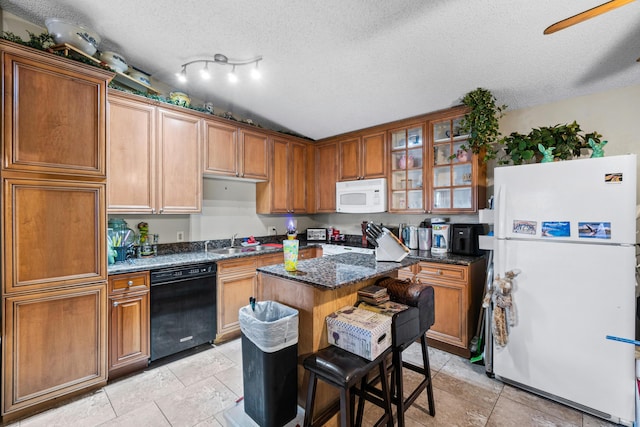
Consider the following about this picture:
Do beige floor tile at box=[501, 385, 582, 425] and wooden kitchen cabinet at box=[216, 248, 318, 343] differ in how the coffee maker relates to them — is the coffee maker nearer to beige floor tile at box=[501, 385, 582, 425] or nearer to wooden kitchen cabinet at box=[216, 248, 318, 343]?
beige floor tile at box=[501, 385, 582, 425]

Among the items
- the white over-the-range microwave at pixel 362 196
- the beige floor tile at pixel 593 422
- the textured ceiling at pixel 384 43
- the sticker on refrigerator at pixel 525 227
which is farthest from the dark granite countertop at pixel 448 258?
the textured ceiling at pixel 384 43

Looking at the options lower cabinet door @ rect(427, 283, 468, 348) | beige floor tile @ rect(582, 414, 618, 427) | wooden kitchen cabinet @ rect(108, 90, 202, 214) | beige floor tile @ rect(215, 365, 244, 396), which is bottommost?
beige floor tile @ rect(582, 414, 618, 427)

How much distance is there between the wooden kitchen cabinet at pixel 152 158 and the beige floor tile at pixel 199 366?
1.44 m

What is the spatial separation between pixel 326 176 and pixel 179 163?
2.07 metres

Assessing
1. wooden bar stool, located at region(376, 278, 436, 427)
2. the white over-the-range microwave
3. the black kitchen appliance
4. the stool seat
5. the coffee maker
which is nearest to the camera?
the stool seat

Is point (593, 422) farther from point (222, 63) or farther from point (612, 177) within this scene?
point (222, 63)

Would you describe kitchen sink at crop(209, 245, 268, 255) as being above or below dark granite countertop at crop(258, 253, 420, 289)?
below

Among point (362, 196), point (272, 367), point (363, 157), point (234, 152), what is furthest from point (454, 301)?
point (234, 152)

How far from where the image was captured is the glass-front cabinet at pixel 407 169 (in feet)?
11.3

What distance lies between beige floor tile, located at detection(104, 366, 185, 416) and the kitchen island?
1235mm

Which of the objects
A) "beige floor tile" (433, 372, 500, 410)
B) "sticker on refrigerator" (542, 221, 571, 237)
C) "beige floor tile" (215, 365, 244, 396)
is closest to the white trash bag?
"beige floor tile" (215, 365, 244, 396)

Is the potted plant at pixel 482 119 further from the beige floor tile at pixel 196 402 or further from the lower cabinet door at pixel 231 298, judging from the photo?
the beige floor tile at pixel 196 402

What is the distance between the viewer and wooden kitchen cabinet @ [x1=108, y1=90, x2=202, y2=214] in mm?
2562

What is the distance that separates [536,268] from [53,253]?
11.4 feet
